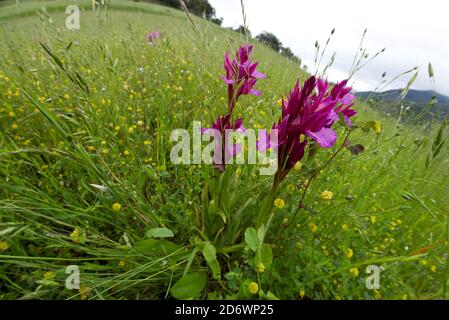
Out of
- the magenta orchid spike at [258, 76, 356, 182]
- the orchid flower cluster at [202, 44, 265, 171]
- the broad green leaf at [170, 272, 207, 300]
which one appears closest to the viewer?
the magenta orchid spike at [258, 76, 356, 182]

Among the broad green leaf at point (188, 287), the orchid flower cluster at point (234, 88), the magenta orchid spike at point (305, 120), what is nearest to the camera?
the magenta orchid spike at point (305, 120)

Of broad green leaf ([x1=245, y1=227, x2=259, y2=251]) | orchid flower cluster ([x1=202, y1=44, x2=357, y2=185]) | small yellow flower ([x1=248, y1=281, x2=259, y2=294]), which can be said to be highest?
orchid flower cluster ([x1=202, y1=44, x2=357, y2=185])

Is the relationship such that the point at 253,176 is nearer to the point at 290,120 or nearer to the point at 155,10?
the point at 290,120

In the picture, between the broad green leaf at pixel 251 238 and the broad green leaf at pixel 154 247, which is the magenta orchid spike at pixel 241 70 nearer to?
the broad green leaf at pixel 251 238

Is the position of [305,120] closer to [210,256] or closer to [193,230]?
[210,256]

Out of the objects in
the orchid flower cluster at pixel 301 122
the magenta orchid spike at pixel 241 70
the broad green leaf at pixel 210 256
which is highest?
the magenta orchid spike at pixel 241 70

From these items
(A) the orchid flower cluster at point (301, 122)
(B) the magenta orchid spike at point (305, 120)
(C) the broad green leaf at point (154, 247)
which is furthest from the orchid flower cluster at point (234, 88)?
(C) the broad green leaf at point (154, 247)

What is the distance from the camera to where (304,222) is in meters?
1.38

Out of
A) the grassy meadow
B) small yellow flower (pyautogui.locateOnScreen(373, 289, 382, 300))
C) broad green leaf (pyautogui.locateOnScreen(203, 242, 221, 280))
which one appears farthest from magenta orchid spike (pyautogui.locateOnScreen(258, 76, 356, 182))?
small yellow flower (pyautogui.locateOnScreen(373, 289, 382, 300))

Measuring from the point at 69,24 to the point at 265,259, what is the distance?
1458 mm

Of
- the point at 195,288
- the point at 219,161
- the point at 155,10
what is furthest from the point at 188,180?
the point at 155,10

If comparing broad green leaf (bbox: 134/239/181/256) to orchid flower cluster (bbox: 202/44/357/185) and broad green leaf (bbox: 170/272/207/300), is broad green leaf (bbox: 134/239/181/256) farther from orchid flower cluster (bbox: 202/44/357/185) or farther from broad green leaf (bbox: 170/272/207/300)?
orchid flower cluster (bbox: 202/44/357/185)
